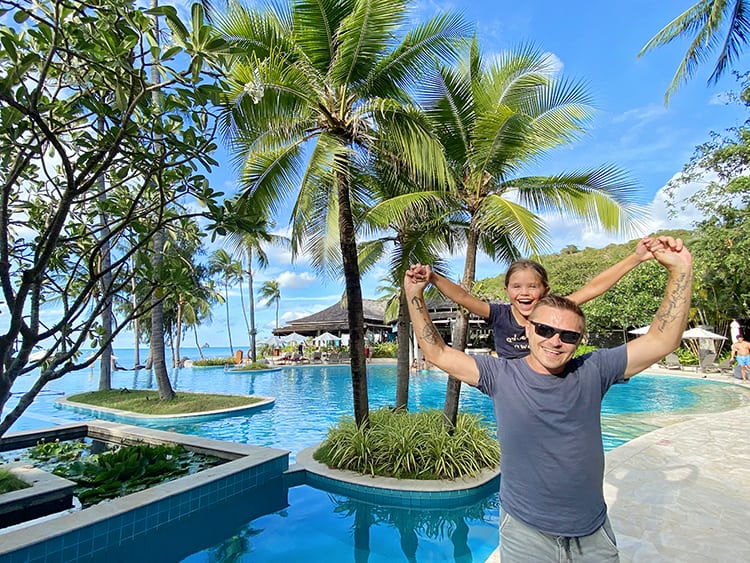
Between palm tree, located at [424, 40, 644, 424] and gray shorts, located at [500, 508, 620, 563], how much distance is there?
15.9 ft

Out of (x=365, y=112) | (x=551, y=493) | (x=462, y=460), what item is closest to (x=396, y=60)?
(x=365, y=112)

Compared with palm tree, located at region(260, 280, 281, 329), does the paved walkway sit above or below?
below

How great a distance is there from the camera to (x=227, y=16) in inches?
239

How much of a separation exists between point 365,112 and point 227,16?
94.9 inches

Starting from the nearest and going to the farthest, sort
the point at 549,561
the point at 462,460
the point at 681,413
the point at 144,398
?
the point at 549,561, the point at 462,460, the point at 681,413, the point at 144,398

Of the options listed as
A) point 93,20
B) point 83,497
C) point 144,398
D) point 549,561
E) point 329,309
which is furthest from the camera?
point 329,309

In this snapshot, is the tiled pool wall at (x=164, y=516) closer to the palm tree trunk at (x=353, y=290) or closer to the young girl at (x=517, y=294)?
the palm tree trunk at (x=353, y=290)

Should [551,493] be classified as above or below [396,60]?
below

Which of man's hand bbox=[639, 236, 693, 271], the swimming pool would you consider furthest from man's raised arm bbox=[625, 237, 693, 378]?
the swimming pool

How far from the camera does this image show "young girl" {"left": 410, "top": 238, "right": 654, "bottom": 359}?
2174 millimetres

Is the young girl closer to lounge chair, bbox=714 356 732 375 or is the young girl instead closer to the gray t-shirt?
the gray t-shirt

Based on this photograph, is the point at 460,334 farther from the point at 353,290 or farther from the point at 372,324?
the point at 372,324

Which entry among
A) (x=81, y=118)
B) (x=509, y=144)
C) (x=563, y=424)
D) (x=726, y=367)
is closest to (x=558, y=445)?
(x=563, y=424)

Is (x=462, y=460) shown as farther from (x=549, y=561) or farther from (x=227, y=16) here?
(x=227, y=16)
